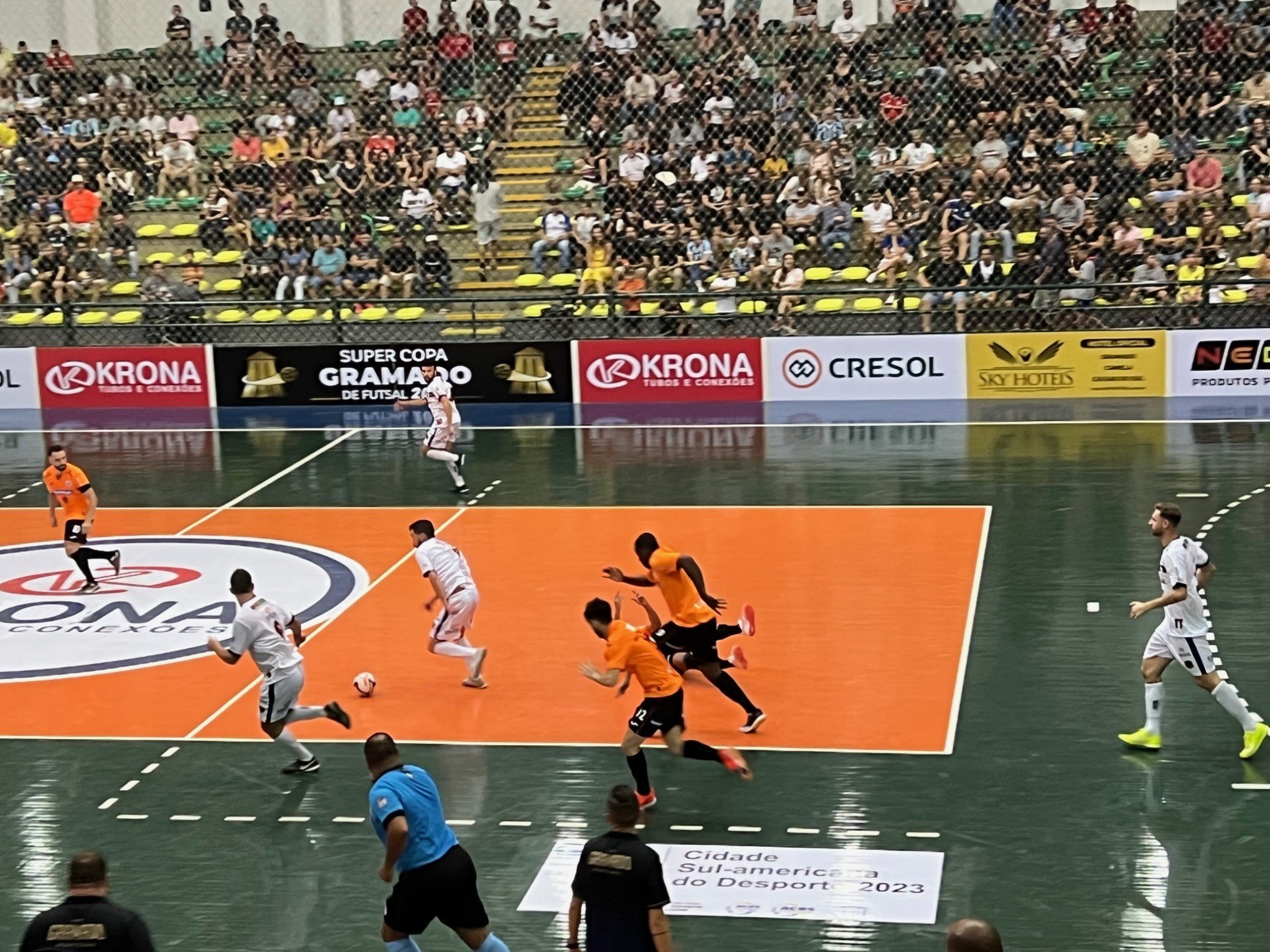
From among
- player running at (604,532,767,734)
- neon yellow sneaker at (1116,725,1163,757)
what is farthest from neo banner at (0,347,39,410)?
neon yellow sneaker at (1116,725,1163,757)

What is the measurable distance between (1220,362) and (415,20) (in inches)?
639

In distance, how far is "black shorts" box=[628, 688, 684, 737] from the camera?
1132cm

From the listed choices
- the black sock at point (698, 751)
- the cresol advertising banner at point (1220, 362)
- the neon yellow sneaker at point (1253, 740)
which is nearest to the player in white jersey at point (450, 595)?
the black sock at point (698, 751)

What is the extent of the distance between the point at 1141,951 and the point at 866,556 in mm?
8209

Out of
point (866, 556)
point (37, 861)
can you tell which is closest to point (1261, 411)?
point (866, 556)

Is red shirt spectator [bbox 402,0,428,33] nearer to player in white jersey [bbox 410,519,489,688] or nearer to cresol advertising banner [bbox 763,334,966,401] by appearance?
cresol advertising banner [bbox 763,334,966,401]

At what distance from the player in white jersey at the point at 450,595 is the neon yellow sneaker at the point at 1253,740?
232 inches

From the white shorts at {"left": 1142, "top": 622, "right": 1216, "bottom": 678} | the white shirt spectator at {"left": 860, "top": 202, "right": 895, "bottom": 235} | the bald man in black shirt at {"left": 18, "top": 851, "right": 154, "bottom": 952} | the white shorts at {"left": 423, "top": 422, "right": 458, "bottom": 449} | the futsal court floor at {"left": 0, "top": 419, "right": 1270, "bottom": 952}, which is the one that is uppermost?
the white shirt spectator at {"left": 860, "top": 202, "right": 895, "bottom": 235}

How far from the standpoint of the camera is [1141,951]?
30.9ft

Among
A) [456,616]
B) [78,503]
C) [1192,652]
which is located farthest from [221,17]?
[1192,652]

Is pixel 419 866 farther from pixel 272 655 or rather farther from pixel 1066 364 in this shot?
pixel 1066 364

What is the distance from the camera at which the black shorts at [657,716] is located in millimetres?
11320

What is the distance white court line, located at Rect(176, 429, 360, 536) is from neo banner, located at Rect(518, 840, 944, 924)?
10267 mm

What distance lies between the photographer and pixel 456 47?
32.0 meters
